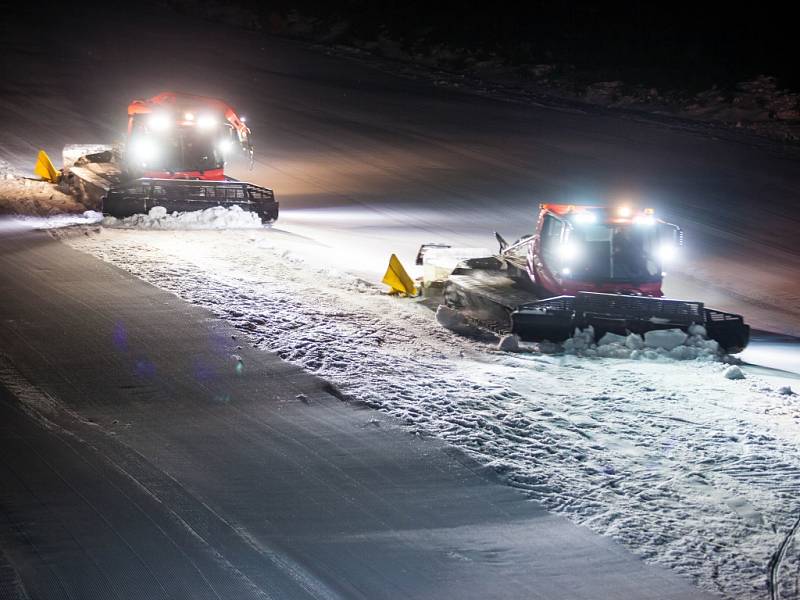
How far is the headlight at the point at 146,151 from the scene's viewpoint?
19.4m

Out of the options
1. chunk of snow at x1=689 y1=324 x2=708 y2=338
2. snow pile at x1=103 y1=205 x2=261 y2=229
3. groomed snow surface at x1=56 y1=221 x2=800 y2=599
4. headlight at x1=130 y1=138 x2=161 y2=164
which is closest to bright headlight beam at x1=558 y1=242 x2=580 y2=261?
groomed snow surface at x1=56 y1=221 x2=800 y2=599

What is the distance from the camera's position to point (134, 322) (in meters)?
12.2

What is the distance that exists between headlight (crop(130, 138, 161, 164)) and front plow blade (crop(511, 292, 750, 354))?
9405mm

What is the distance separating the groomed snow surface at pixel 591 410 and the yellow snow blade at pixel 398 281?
0.93ft

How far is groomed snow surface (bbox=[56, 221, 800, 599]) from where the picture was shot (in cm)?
764

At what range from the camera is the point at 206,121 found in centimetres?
1950

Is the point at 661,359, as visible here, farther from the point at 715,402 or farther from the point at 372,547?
the point at 372,547

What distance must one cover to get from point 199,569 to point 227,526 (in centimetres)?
66

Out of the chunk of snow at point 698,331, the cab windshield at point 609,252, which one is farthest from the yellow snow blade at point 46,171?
the chunk of snow at point 698,331

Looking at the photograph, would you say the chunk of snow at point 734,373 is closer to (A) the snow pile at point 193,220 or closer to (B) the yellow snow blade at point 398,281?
(B) the yellow snow blade at point 398,281

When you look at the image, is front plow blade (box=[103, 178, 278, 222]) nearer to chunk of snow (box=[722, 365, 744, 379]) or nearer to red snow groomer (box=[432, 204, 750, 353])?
red snow groomer (box=[432, 204, 750, 353])

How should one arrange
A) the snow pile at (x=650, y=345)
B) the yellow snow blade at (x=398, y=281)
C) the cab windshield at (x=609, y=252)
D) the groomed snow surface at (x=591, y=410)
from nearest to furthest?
the groomed snow surface at (x=591, y=410) → the snow pile at (x=650, y=345) → the cab windshield at (x=609, y=252) → the yellow snow blade at (x=398, y=281)

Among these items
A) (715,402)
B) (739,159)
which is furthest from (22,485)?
(739,159)

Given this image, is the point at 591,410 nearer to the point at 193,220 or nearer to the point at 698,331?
the point at 698,331
